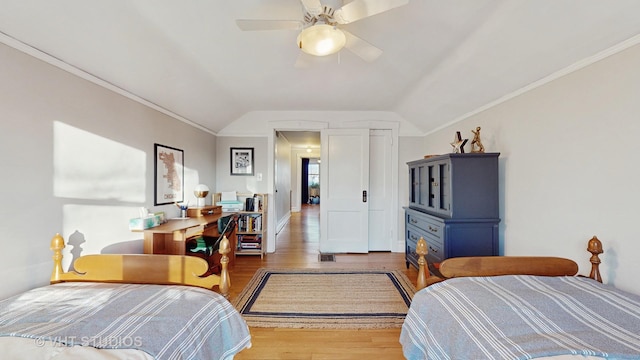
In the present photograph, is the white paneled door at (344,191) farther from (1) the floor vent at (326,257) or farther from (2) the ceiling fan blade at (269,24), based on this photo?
(2) the ceiling fan blade at (269,24)

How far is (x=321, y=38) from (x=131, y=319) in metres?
1.64

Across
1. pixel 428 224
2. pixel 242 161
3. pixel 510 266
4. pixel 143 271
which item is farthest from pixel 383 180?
pixel 143 271

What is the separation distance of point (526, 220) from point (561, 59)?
4.16 feet

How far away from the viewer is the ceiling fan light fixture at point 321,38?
4.67 feet

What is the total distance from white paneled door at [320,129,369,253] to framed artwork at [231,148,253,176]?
121 centimetres

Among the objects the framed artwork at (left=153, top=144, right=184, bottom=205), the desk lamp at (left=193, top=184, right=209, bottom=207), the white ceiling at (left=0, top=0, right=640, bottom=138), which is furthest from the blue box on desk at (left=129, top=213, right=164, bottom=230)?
the white ceiling at (left=0, top=0, right=640, bottom=138)

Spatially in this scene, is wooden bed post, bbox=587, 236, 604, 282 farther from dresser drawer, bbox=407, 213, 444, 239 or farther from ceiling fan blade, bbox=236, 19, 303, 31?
ceiling fan blade, bbox=236, 19, 303, 31

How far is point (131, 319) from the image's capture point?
96cm

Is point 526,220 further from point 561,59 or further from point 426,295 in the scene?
point 426,295

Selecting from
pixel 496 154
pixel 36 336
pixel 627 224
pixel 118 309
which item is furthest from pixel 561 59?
pixel 36 336

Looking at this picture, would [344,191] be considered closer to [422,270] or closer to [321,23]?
[422,270]

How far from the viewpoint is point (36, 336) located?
859 mm

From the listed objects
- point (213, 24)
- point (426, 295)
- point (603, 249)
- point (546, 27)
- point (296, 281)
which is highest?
point (213, 24)

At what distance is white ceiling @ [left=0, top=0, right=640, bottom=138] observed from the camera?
146 cm
